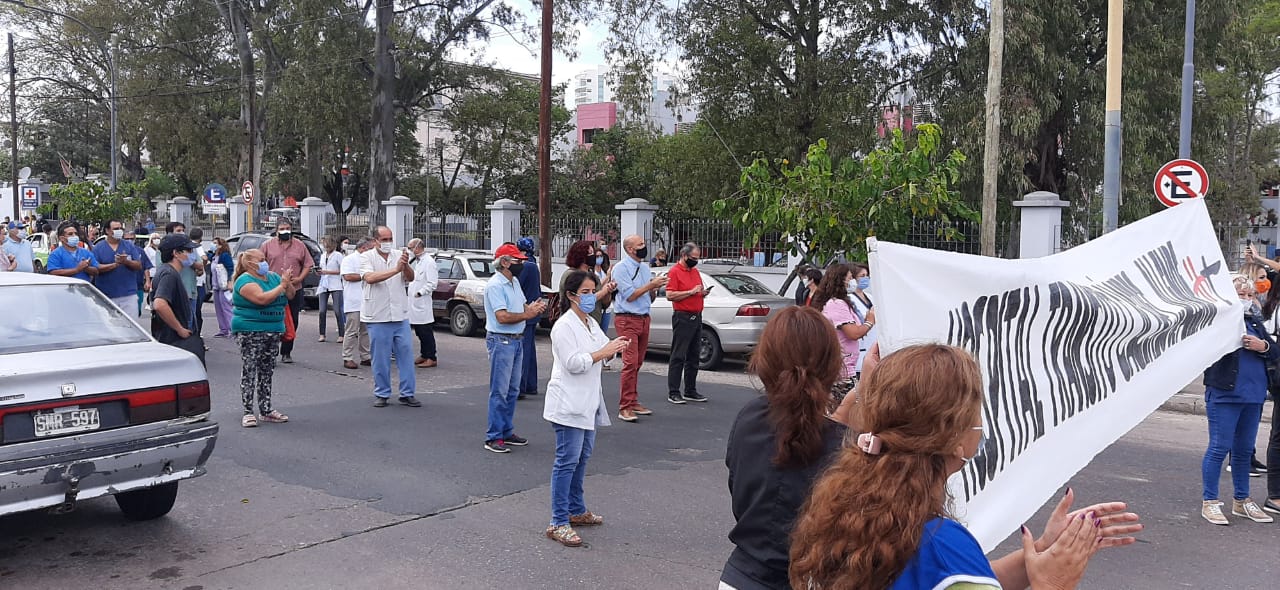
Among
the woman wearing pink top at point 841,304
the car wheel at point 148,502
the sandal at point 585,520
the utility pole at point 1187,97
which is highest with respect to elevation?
the utility pole at point 1187,97

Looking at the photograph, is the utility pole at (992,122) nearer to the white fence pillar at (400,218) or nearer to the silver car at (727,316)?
the silver car at (727,316)

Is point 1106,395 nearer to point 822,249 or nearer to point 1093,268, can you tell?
point 1093,268

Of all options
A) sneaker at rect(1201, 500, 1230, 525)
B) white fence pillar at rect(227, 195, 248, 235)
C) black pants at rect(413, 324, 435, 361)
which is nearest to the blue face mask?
sneaker at rect(1201, 500, 1230, 525)

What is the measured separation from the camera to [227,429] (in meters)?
9.28

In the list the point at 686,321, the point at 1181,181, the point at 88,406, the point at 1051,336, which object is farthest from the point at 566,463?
the point at 1181,181

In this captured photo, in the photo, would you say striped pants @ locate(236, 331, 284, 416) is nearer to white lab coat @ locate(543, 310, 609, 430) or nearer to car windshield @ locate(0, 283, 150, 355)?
car windshield @ locate(0, 283, 150, 355)

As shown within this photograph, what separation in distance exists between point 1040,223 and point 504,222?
41.5ft

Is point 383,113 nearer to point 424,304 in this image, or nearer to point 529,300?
point 424,304

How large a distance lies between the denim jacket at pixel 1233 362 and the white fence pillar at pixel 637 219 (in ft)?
51.9

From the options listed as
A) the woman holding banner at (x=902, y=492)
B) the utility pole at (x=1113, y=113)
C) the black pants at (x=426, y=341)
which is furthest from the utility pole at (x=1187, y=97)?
the woman holding banner at (x=902, y=492)

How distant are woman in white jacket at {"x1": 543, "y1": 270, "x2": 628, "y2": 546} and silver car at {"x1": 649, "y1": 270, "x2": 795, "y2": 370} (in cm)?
745

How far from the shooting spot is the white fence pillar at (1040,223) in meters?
17.4

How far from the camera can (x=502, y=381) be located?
8.29 m

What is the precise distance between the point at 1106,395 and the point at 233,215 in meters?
34.5
